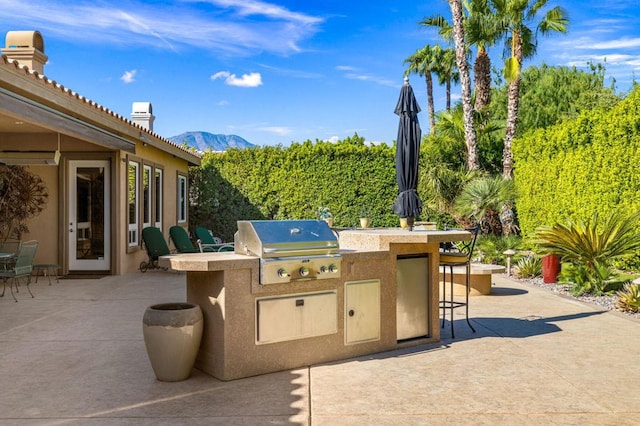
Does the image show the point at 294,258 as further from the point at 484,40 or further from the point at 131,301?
the point at 484,40

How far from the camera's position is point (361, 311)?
5.31 metres

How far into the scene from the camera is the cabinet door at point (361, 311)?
5230 millimetres

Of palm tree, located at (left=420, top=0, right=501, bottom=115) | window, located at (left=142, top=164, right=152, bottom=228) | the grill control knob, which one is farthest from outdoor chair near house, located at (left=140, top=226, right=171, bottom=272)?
palm tree, located at (left=420, top=0, right=501, bottom=115)

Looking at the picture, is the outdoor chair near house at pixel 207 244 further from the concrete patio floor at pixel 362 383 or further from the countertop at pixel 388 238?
the countertop at pixel 388 238

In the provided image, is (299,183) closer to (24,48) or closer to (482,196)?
(482,196)

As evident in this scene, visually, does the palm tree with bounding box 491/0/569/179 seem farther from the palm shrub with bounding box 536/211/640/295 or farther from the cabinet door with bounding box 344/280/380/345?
the cabinet door with bounding box 344/280/380/345

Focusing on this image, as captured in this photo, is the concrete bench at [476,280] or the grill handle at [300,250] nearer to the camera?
the grill handle at [300,250]

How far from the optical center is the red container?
10.1 metres

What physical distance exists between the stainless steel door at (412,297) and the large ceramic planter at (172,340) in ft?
6.85

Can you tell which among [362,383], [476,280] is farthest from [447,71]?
[362,383]

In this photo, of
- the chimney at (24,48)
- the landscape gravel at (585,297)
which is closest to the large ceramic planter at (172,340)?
the landscape gravel at (585,297)

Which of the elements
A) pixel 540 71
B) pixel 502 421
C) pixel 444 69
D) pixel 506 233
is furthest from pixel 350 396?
pixel 540 71

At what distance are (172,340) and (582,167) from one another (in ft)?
29.9

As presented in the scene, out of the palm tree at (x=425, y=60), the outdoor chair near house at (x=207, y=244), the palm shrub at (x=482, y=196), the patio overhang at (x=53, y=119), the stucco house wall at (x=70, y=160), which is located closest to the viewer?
the patio overhang at (x=53, y=119)
